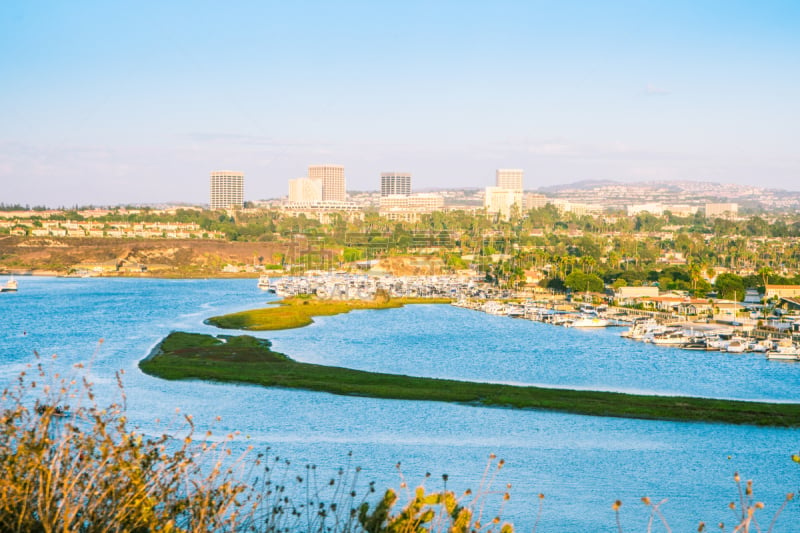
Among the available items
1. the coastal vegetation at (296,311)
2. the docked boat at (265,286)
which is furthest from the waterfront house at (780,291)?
the docked boat at (265,286)

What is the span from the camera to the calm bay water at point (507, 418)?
19.4 meters

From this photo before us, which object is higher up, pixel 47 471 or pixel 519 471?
pixel 47 471

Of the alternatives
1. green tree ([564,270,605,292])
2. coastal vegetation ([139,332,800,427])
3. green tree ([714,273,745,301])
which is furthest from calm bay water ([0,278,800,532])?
green tree ([564,270,605,292])

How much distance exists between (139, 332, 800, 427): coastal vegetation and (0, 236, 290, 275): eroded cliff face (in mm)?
70607

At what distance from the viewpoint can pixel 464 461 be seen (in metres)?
21.2

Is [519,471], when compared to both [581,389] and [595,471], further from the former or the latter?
[581,389]

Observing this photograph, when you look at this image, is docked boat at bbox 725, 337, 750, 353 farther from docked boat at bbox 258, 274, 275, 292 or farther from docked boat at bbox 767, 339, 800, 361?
docked boat at bbox 258, 274, 275, 292

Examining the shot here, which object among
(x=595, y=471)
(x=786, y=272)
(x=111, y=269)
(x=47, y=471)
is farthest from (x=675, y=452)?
(x=111, y=269)

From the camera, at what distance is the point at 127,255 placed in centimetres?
11269

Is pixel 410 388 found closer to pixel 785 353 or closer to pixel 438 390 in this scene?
pixel 438 390

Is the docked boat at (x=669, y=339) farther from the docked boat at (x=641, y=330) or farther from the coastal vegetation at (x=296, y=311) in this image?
the coastal vegetation at (x=296, y=311)

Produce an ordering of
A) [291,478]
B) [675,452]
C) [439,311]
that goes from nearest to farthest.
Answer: [291,478] → [675,452] → [439,311]

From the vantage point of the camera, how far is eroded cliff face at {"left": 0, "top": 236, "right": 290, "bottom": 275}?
351 feet

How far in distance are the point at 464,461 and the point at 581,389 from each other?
37.8ft
